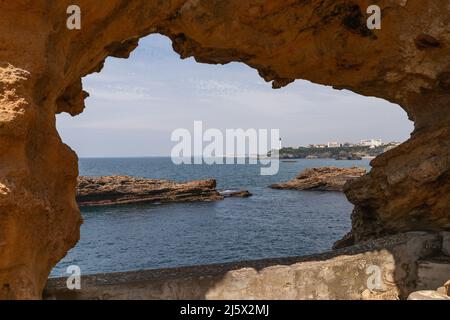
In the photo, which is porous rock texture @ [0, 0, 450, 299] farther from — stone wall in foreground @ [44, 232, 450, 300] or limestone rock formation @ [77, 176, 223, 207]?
limestone rock formation @ [77, 176, 223, 207]

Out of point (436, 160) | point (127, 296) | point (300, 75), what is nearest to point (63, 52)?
point (127, 296)

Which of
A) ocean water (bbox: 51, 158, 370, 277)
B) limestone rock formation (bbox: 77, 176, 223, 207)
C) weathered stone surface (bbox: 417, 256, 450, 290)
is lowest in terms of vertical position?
ocean water (bbox: 51, 158, 370, 277)

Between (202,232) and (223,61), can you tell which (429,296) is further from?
(202,232)

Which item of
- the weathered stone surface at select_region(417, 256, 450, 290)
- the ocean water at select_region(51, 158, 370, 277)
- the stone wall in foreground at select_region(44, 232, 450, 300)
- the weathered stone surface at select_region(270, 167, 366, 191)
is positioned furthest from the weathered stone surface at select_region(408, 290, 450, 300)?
the weathered stone surface at select_region(270, 167, 366, 191)

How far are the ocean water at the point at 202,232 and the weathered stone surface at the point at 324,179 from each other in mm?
11068

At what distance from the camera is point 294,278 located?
9078 millimetres

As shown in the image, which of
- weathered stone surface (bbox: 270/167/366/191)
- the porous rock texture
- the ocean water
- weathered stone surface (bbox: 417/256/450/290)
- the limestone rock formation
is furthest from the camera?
weathered stone surface (bbox: 270/167/366/191)

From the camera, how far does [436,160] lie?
11.8m

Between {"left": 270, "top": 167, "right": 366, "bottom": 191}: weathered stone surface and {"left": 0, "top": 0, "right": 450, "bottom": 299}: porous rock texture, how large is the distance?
58489mm

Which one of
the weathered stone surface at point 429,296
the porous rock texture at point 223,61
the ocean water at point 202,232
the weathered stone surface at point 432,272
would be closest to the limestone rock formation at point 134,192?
the ocean water at point 202,232

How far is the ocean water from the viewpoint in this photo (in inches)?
1218

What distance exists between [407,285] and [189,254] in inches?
916

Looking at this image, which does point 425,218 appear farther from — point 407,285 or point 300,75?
point 300,75

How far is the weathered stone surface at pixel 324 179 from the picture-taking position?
71.8 metres
